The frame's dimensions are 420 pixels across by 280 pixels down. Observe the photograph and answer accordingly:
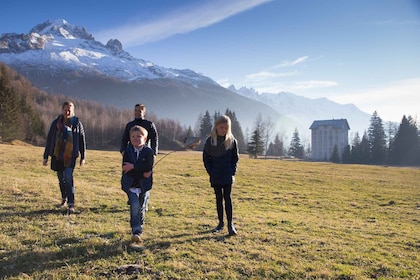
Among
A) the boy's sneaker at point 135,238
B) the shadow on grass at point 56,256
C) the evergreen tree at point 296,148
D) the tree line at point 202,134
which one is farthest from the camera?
the evergreen tree at point 296,148

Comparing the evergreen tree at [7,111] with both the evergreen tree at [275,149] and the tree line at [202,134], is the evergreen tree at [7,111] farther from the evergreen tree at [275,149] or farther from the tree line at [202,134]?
the evergreen tree at [275,149]

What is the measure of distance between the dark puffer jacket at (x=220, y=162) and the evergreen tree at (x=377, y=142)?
9059cm

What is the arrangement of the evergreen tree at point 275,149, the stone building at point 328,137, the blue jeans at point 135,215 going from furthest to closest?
the stone building at point 328,137 < the evergreen tree at point 275,149 < the blue jeans at point 135,215

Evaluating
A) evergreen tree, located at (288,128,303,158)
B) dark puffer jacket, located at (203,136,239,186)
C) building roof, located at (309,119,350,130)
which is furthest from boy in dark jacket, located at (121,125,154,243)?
building roof, located at (309,119,350,130)

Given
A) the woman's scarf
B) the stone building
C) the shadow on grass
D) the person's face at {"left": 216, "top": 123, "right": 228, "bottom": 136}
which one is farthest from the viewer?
the stone building

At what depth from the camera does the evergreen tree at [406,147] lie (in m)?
81.4

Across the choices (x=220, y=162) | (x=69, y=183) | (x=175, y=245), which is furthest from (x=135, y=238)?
(x=69, y=183)

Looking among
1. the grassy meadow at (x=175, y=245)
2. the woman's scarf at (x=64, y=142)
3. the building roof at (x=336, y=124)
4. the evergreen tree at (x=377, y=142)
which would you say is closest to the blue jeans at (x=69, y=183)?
the woman's scarf at (x=64, y=142)

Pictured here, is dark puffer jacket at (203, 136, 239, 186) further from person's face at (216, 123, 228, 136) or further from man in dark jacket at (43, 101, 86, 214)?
man in dark jacket at (43, 101, 86, 214)

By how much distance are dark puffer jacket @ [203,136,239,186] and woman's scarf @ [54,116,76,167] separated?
3.67m

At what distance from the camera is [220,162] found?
21.6ft

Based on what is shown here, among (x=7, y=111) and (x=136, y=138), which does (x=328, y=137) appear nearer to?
(x=7, y=111)

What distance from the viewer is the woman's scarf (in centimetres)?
750

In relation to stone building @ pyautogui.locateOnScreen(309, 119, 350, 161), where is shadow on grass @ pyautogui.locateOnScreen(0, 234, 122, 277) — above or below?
below
